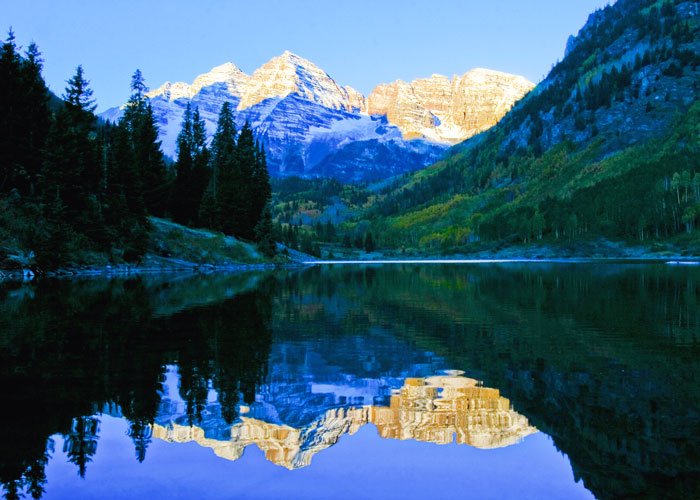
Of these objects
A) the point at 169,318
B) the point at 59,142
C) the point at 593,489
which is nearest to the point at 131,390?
the point at 593,489

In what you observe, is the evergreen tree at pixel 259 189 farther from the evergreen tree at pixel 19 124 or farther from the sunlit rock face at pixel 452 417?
the sunlit rock face at pixel 452 417

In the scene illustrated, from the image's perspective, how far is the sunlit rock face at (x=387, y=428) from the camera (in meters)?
9.59

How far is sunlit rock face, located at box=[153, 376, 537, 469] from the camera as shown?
9.59 metres

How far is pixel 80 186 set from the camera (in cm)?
7144

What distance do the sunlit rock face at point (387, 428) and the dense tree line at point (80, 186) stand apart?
57.6 meters

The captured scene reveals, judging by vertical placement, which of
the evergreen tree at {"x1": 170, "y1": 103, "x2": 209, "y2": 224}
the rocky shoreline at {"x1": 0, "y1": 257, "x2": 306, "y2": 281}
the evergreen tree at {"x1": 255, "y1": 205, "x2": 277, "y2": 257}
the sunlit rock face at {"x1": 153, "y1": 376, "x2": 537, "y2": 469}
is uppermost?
the evergreen tree at {"x1": 170, "y1": 103, "x2": 209, "y2": 224}

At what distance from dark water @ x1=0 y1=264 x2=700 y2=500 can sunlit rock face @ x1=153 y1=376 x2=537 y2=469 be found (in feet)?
0.15

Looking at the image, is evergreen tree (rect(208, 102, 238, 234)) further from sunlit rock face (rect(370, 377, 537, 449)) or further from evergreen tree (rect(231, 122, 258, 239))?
sunlit rock face (rect(370, 377, 537, 449))

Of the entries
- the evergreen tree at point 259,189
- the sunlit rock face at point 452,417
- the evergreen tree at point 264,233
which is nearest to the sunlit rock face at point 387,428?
the sunlit rock face at point 452,417

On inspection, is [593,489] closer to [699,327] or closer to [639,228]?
[699,327]

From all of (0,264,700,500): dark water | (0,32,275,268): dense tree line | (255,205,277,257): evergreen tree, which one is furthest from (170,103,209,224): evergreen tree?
(0,264,700,500): dark water

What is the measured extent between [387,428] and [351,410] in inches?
50.0

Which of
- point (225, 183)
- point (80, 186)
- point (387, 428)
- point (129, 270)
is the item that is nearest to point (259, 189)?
point (225, 183)

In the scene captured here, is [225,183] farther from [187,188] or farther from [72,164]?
[72,164]
